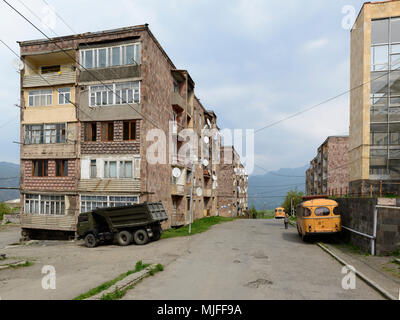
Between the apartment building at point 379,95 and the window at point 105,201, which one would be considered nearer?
the window at point 105,201

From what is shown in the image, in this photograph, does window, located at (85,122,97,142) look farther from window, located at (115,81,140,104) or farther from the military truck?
the military truck

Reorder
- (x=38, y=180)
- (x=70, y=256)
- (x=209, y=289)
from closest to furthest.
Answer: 1. (x=209, y=289)
2. (x=70, y=256)
3. (x=38, y=180)

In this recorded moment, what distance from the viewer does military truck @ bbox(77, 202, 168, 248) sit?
733 inches

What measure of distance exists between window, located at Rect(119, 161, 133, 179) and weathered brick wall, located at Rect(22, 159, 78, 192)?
161 inches

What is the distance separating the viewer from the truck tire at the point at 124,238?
18.9 m

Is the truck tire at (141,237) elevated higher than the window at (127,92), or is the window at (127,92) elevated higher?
the window at (127,92)

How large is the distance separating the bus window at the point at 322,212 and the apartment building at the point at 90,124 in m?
10.1

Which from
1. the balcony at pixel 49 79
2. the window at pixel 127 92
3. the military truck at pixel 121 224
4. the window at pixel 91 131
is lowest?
the military truck at pixel 121 224

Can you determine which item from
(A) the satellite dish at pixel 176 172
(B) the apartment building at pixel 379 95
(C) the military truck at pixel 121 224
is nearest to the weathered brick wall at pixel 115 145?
(C) the military truck at pixel 121 224

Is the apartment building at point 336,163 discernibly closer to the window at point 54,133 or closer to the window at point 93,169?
the window at point 93,169
